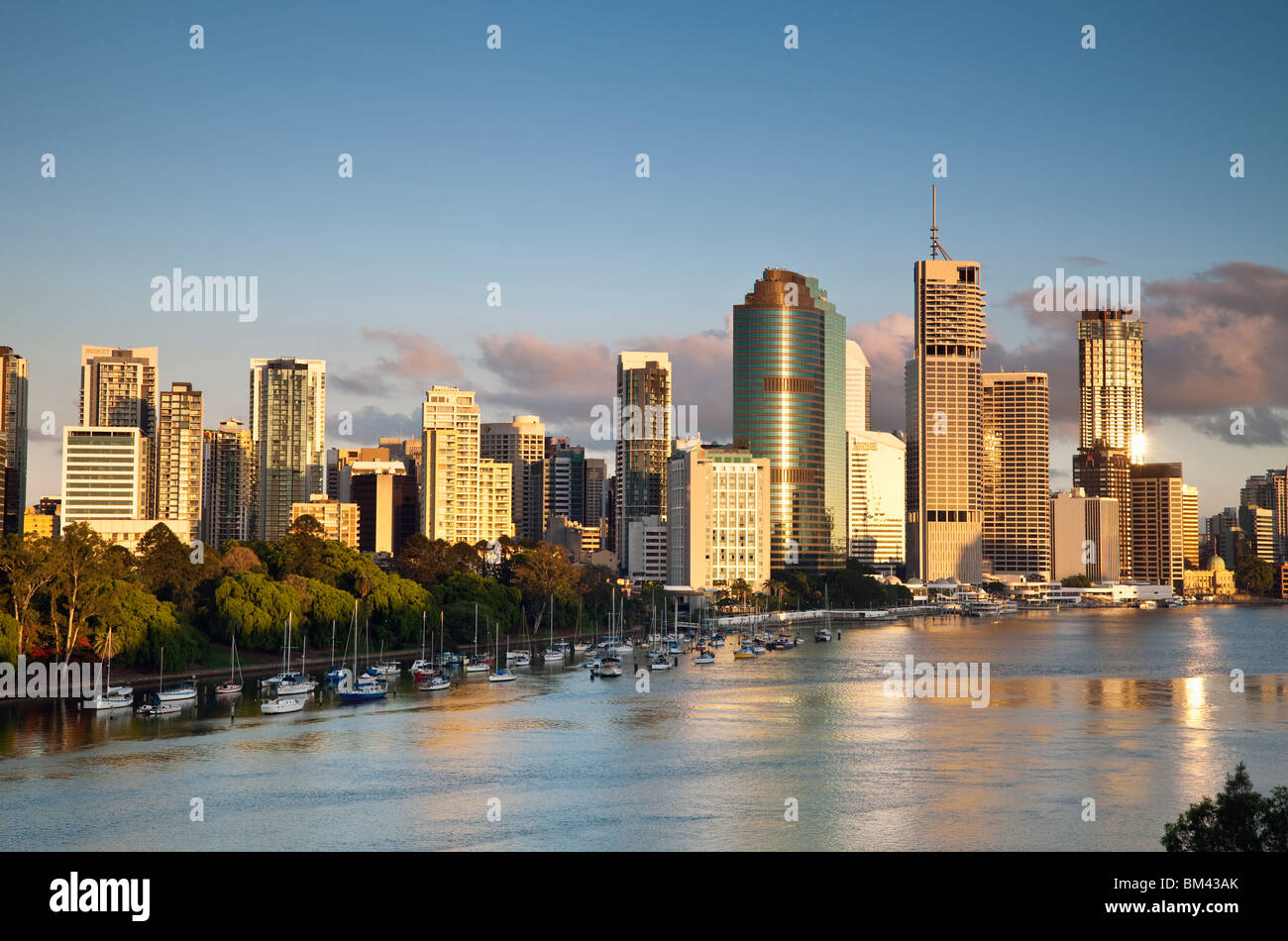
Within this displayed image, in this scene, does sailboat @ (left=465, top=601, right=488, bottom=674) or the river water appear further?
sailboat @ (left=465, top=601, right=488, bottom=674)

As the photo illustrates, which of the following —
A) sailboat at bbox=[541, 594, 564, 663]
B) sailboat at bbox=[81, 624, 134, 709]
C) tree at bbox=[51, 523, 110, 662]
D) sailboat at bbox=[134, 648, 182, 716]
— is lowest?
sailboat at bbox=[541, 594, 564, 663]

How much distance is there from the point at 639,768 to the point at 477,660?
192 ft

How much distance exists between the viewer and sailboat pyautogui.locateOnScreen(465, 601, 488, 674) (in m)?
118

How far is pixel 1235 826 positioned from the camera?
31.5m

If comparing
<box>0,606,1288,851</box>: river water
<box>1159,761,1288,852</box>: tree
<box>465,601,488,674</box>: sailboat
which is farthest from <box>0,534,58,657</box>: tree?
Answer: <box>1159,761,1288,852</box>: tree

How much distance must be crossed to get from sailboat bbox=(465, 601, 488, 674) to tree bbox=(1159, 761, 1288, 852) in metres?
89.2

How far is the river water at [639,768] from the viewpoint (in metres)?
50.8

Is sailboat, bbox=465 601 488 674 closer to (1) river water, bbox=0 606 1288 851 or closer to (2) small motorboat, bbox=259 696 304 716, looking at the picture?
(1) river water, bbox=0 606 1288 851

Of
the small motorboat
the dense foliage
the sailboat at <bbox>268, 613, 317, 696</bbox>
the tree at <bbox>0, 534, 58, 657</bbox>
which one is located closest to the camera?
the small motorboat

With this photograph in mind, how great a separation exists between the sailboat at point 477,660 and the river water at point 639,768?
1048 centimetres
